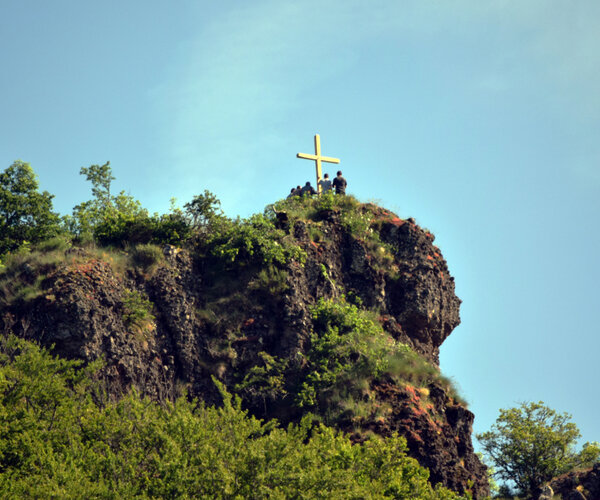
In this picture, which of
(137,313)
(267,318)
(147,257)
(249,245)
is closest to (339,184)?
(249,245)

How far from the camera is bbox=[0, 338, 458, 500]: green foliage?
23359 mm

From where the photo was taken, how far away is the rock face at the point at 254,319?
31766 mm

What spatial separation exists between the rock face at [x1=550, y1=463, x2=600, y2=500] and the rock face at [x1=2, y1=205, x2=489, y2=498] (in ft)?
11.8

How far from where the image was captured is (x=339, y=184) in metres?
43.8

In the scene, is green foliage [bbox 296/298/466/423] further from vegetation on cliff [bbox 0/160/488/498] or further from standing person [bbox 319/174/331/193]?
standing person [bbox 319/174/331/193]

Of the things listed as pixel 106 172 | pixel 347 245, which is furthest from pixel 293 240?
pixel 106 172

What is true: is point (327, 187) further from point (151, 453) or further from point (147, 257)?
point (151, 453)

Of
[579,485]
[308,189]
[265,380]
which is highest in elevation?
[308,189]

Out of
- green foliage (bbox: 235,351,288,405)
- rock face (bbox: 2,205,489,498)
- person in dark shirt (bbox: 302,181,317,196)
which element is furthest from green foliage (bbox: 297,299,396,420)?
person in dark shirt (bbox: 302,181,317,196)

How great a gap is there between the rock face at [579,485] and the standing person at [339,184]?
16.3 m

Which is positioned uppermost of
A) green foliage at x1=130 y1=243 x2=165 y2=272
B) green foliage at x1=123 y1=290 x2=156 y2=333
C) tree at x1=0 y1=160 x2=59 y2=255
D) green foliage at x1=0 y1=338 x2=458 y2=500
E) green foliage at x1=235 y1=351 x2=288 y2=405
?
tree at x1=0 y1=160 x2=59 y2=255

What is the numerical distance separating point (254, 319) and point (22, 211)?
1401cm

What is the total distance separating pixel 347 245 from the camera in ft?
131

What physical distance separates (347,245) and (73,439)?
17.3 meters
